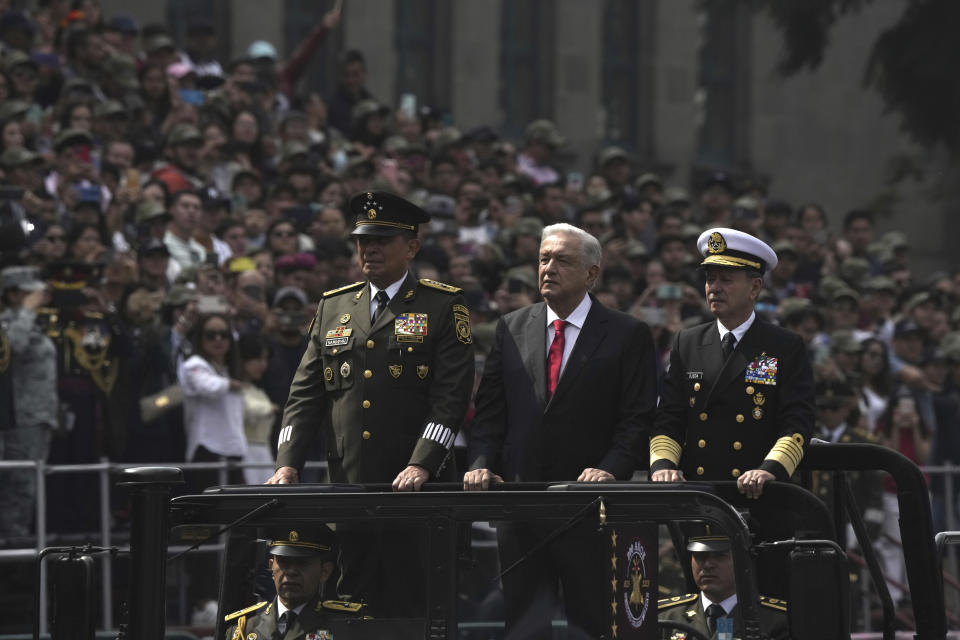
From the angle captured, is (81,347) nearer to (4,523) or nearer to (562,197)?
(4,523)

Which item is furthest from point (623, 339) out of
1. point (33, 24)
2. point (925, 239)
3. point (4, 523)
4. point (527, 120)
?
point (925, 239)

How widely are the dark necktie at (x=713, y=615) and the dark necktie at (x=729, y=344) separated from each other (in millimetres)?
1439

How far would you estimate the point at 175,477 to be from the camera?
5.35 m

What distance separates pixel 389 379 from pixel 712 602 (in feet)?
5.93

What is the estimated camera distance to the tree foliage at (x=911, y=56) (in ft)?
76.5

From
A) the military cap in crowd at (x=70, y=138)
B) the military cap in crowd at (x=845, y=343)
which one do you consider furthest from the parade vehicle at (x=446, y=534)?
the military cap in crowd at (x=845, y=343)

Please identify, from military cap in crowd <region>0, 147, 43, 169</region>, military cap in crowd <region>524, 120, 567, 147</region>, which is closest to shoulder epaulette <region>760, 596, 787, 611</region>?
military cap in crowd <region>0, 147, 43, 169</region>

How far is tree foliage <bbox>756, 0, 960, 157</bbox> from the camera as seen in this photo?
2331 cm

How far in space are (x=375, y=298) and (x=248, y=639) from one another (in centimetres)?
199

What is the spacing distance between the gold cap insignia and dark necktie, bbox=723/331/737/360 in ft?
1.17

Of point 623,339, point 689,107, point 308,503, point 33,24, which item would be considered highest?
point 689,107

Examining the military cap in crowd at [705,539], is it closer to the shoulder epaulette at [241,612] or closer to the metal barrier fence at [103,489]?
the shoulder epaulette at [241,612]

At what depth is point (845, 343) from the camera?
48.0 feet

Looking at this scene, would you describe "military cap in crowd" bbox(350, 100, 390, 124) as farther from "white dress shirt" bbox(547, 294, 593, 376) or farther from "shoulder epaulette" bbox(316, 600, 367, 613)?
"shoulder epaulette" bbox(316, 600, 367, 613)
